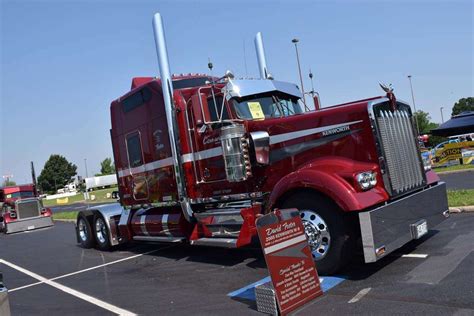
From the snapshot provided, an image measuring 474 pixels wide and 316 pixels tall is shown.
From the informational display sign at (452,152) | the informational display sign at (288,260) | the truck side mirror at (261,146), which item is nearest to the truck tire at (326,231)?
the informational display sign at (288,260)

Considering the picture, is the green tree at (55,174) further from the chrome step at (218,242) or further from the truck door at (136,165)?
the chrome step at (218,242)

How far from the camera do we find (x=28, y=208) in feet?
70.5

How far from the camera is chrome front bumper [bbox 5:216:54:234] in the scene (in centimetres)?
2076

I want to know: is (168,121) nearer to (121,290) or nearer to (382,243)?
(121,290)

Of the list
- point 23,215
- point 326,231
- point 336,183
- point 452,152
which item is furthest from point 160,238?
point 452,152

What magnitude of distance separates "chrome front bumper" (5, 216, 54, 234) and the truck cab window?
1355 cm

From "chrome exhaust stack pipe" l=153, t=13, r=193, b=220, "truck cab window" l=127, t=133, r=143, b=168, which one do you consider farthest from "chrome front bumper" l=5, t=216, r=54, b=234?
"chrome exhaust stack pipe" l=153, t=13, r=193, b=220

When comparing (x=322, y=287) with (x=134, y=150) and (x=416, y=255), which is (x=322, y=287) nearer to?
(x=416, y=255)

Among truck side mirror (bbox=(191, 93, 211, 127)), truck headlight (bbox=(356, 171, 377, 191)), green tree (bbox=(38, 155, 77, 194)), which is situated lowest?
truck headlight (bbox=(356, 171, 377, 191))

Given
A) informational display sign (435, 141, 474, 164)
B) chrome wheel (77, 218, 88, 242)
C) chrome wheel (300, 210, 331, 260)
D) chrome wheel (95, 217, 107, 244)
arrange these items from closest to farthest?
chrome wheel (300, 210, 331, 260), chrome wheel (95, 217, 107, 244), chrome wheel (77, 218, 88, 242), informational display sign (435, 141, 474, 164)

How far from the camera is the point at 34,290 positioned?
7645 mm

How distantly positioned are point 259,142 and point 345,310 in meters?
2.90

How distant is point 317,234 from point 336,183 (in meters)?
0.74

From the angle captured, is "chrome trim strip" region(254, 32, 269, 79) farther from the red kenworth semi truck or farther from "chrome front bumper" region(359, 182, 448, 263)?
"chrome front bumper" region(359, 182, 448, 263)
